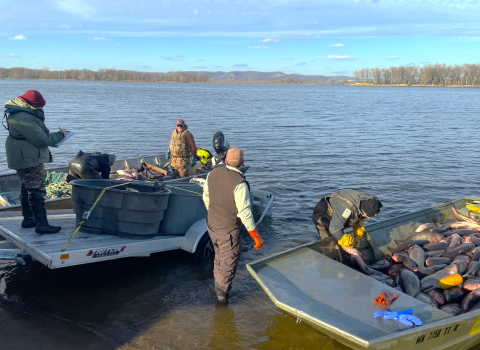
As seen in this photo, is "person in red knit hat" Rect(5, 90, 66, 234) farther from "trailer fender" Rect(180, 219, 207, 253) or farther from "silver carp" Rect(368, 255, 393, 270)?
"silver carp" Rect(368, 255, 393, 270)

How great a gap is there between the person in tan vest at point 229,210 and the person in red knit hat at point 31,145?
2832 millimetres

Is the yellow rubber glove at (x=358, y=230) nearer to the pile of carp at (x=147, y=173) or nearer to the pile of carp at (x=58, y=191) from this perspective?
the pile of carp at (x=147, y=173)

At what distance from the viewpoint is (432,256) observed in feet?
21.7

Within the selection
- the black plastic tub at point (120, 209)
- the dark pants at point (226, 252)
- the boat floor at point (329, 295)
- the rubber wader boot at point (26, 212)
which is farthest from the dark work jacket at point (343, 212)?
the rubber wader boot at point (26, 212)

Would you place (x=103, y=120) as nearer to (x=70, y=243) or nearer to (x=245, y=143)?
(x=245, y=143)

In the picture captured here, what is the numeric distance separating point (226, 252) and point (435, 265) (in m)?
3.85

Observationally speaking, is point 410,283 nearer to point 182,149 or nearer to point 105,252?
point 105,252

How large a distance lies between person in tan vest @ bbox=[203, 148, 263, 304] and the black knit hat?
205 centimetres

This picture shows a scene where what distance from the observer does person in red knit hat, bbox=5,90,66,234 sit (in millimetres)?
5555

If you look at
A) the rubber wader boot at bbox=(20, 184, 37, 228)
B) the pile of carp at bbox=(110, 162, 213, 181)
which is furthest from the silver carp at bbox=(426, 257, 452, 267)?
the rubber wader boot at bbox=(20, 184, 37, 228)

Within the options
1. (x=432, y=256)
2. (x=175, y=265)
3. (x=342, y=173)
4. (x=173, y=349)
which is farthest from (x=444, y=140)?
(x=173, y=349)

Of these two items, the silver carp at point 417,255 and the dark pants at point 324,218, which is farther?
the dark pants at point 324,218

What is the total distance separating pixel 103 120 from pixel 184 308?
26913 millimetres

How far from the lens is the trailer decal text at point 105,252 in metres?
5.27
